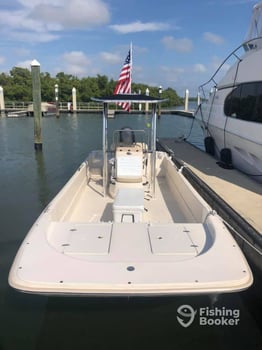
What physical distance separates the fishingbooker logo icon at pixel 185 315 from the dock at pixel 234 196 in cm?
90

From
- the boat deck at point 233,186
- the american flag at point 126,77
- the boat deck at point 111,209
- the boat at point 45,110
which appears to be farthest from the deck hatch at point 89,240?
the boat at point 45,110

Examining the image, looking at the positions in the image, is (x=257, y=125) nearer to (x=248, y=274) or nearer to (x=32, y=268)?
(x=248, y=274)

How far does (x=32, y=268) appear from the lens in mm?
2539

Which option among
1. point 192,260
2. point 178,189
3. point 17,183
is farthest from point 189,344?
point 17,183

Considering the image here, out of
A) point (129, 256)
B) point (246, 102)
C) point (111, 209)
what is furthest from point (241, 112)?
point (129, 256)

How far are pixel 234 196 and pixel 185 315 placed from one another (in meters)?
2.34

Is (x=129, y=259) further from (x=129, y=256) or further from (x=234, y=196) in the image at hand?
(x=234, y=196)

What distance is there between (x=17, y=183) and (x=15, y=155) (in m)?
4.16

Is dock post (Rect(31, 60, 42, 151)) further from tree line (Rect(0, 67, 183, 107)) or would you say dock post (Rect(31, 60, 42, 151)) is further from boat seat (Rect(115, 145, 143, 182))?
tree line (Rect(0, 67, 183, 107))

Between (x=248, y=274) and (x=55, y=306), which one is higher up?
(x=248, y=274)

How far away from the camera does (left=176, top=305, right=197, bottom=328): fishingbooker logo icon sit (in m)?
3.38

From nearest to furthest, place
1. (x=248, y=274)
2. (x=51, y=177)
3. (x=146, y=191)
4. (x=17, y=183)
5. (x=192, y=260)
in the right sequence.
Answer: (x=248, y=274) < (x=192, y=260) < (x=146, y=191) < (x=17, y=183) < (x=51, y=177)
